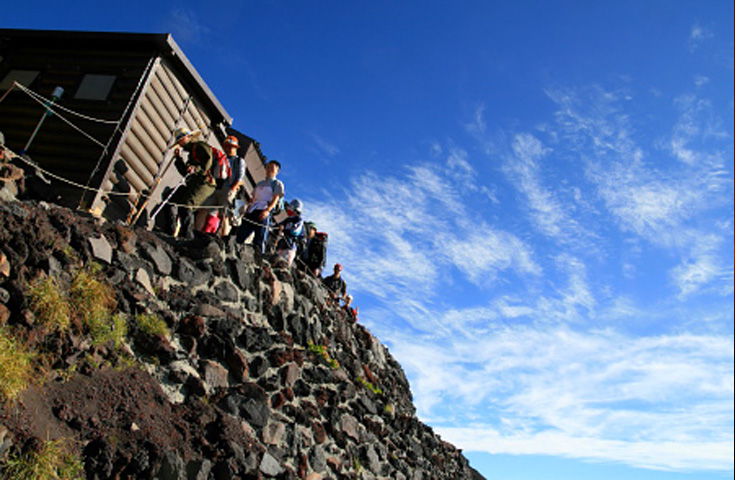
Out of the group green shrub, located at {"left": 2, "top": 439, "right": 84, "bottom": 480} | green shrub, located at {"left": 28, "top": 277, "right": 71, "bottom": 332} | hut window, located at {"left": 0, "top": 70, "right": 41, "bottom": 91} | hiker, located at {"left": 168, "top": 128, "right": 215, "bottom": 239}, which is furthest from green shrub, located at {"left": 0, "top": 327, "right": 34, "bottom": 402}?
hut window, located at {"left": 0, "top": 70, "right": 41, "bottom": 91}

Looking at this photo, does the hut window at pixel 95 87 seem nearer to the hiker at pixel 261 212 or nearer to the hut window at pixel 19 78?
the hut window at pixel 19 78

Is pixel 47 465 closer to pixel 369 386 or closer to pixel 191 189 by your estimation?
pixel 191 189

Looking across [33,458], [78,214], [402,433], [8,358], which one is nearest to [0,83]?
[78,214]

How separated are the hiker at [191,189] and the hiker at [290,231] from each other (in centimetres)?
220

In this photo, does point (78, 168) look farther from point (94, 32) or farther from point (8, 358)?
point (8, 358)

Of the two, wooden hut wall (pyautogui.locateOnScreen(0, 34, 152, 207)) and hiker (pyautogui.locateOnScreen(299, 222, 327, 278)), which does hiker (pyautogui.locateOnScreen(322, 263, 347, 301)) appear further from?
wooden hut wall (pyautogui.locateOnScreen(0, 34, 152, 207))

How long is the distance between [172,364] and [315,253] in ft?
22.9

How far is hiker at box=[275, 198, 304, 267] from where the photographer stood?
10805 mm

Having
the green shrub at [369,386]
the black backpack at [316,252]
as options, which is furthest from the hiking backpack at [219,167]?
the green shrub at [369,386]

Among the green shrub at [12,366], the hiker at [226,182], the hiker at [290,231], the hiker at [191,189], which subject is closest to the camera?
the green shrub at [12,366]

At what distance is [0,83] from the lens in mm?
11305

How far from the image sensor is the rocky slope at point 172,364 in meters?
4.23

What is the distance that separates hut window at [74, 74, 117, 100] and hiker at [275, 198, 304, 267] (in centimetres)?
467

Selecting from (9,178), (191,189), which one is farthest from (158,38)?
(9,178)
